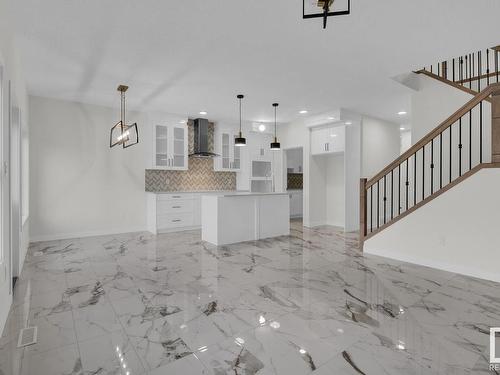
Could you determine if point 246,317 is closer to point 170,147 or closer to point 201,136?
point 170,147

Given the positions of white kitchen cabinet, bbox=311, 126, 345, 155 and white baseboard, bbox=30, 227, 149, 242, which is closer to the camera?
white baseboard, bbox=30, 227, 149, 242

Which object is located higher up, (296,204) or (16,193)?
(16,193)

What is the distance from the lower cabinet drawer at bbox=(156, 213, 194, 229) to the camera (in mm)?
6184

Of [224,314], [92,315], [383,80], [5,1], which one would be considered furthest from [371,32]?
[92,315]

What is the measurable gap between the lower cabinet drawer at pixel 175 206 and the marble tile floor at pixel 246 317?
6.48 feet

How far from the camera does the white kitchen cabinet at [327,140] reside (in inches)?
260

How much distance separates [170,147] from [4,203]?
169 inches

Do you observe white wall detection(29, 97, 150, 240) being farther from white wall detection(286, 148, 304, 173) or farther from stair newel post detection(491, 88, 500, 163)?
stair newel post detection(491, 88, 500, 163)

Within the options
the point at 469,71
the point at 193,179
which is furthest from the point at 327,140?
the point at 193,179

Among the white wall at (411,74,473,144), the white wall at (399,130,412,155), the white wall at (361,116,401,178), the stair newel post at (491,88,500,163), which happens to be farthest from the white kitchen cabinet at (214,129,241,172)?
the stair newel post at (491,88,500,163)

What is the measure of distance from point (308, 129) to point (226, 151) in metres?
2.14

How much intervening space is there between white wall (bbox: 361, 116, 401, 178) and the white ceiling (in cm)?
180

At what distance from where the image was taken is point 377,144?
7391mm

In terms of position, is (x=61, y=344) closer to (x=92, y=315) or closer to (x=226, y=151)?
(x=92, y=315)
